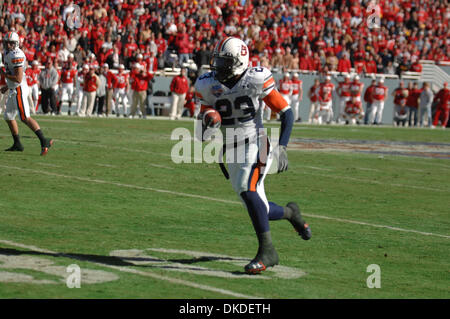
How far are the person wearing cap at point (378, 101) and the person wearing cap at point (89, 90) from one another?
34.4 feet

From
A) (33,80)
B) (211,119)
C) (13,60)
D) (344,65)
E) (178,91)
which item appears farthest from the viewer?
(344,65)

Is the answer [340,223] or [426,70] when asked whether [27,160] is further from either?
[426,70]

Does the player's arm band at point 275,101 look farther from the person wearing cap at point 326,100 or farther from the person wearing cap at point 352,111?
the person wearing cap at point 352,111

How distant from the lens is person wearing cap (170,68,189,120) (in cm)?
2773

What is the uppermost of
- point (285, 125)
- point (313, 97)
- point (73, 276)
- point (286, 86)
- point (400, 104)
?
point (285, 125)

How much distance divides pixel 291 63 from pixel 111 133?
14.6 meters

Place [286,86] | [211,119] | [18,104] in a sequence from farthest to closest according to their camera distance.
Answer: [286,86] → [18,104] → [211,119]

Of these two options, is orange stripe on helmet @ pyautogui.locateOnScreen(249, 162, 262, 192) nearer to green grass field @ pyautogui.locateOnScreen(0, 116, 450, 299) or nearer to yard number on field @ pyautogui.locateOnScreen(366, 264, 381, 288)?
green grass field @ pyautogui.locateOnScreen(0, 116, 450, 299)

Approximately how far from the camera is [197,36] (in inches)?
1209

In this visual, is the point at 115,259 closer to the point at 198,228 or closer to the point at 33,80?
the point at 198,228

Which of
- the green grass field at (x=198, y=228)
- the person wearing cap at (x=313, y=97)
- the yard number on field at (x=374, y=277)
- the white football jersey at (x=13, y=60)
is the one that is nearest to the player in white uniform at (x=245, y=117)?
the green grass field at (x=198, y=228)

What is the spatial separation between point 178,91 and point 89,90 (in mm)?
2930

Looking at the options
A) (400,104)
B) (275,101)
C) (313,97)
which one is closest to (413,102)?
(400,104)

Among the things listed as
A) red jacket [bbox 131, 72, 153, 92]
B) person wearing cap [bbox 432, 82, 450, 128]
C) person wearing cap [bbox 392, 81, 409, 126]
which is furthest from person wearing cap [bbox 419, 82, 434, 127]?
red jacket [bbox 131, 72, 153, 92]
